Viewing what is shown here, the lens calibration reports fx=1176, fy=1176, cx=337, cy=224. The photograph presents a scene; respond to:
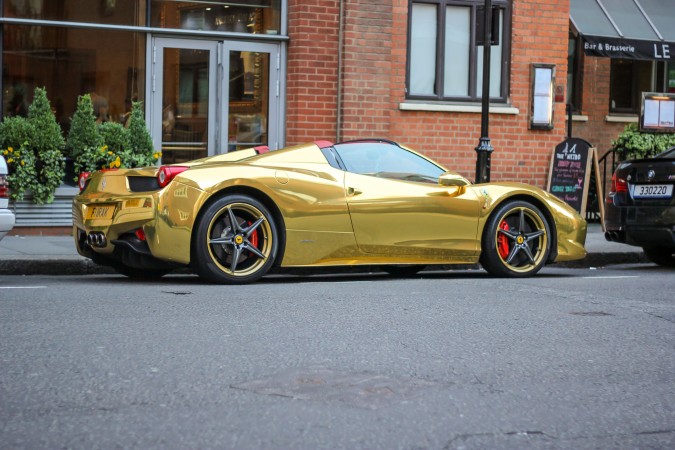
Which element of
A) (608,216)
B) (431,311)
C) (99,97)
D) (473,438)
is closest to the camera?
(473,438)

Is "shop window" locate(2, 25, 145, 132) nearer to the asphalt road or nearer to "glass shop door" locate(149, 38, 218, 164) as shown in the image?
"glass shop door" locate(149, 38, 218, 164)

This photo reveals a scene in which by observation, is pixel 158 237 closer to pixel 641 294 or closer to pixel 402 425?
pixel 641 294

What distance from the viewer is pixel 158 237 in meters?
9.12

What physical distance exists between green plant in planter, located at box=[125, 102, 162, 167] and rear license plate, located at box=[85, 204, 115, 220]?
198 inches

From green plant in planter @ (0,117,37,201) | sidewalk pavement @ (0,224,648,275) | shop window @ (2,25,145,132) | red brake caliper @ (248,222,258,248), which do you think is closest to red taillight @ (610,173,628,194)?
sidewalk pavement @ (0,224,648,275)

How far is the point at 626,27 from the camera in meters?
18.7

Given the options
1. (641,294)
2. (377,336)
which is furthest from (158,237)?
(641,294)

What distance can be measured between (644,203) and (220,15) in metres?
6.31

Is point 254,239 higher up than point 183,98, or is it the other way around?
point 183,98

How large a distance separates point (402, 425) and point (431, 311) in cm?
324

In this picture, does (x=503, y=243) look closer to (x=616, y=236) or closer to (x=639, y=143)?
(x=616, y=236)

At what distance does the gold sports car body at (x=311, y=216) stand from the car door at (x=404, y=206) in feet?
0.04

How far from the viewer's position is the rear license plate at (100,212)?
9.38 meters

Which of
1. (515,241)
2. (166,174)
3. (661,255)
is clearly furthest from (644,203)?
(166,174)
